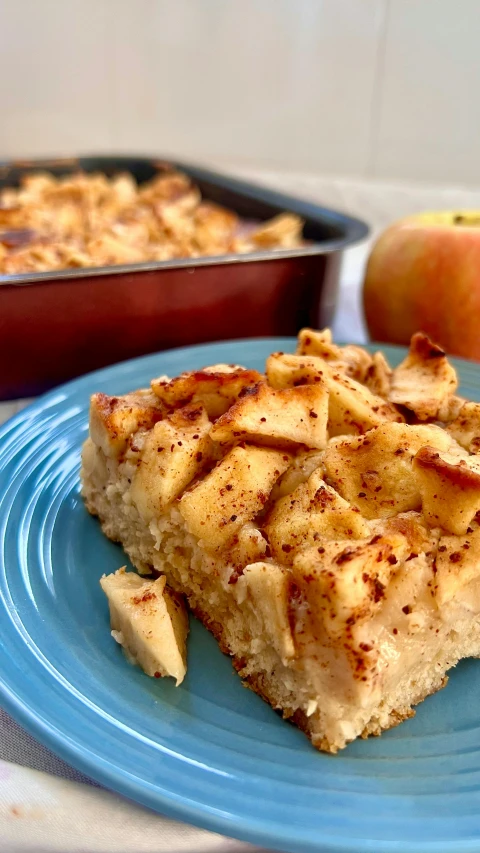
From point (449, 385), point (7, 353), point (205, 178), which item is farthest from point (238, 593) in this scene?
point (205, 178)

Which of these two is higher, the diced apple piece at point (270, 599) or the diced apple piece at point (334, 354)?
the diced apple piece at point (334, 354)

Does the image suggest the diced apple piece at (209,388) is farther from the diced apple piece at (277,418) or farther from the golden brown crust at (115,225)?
the golden brown crust at (115,225)

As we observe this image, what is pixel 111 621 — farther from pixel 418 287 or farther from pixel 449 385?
pixel 418 287

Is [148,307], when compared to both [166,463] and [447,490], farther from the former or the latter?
[447,490]

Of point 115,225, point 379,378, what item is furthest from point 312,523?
point 115,225

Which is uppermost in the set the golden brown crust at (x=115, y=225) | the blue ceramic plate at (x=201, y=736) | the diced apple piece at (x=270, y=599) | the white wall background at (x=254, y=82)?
the white wall background at (x=254, y=82)

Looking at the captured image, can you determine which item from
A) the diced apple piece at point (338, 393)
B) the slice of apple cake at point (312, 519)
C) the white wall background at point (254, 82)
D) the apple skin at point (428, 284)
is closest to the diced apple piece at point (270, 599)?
the slice of apple cake at point (312, 519)
